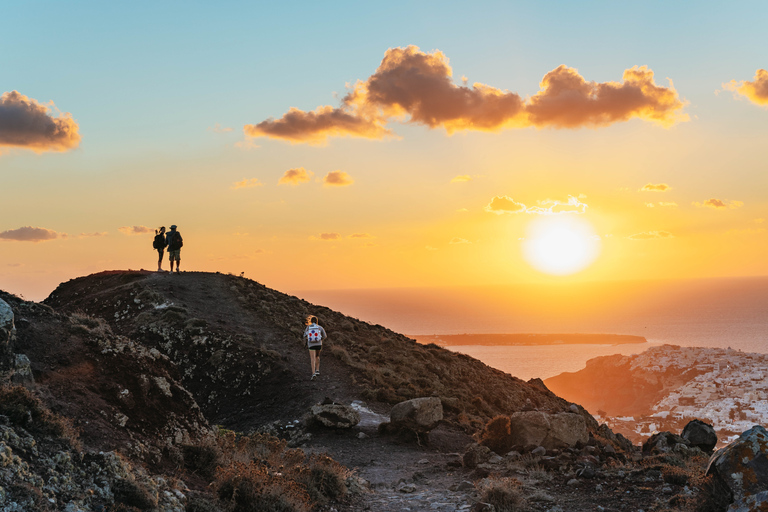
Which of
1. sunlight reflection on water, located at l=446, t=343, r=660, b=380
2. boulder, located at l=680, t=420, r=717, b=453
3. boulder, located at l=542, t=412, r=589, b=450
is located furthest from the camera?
sunlight reflection on water, located at l=446, t=343, r=660, b=380

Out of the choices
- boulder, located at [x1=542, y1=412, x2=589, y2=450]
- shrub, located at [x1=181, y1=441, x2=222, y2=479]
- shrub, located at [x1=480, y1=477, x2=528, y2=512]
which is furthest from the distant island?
shrub, located at [x1=181, y1=441, x2=222, y2=479]

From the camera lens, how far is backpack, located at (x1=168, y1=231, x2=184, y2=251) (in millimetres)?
30400

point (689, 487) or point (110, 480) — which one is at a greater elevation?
point (110, 480)

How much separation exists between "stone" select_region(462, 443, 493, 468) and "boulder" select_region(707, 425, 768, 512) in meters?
5.77

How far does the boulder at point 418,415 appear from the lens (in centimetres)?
1534

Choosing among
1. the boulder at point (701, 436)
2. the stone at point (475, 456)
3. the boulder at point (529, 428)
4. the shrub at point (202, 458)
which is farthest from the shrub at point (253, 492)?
the boulder at point (701, 436)

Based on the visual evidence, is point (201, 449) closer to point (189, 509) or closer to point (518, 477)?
point (189, 509)

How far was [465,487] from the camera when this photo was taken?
1083cm

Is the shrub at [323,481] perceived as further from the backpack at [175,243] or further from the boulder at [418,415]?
the backpack at [175,243]

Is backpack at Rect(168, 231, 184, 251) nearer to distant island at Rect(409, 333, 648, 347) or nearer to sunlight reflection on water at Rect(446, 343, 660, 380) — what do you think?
sunlight reflection on water at Rect(446, 343, 660, 380)

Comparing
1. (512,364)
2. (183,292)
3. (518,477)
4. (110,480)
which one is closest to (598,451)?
(518,477)

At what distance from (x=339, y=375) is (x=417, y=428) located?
6.94m

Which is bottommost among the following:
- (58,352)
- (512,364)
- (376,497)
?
(512,364)

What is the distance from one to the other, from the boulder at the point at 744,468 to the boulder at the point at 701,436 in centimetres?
677
